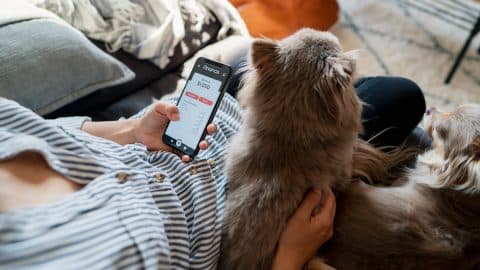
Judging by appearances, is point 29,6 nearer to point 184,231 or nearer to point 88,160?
point 88,160

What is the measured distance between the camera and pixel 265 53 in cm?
95

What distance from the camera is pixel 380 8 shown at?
2521mm

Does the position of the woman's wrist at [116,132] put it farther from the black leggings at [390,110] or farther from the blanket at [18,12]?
the black leggings at [390,110]

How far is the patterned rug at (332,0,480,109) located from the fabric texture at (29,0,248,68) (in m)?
1.02

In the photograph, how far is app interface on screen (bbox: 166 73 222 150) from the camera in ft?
3.69

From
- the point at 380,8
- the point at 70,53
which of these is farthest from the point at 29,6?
the point at 380,8

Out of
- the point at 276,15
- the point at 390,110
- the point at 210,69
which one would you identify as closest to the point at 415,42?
the point at 276,15

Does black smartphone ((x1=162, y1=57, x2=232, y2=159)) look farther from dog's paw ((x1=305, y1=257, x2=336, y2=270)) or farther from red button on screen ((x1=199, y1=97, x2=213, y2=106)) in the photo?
dog's paw ((x1=305, y1=257, x2=336, y2=270))

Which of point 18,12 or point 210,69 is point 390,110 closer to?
point 210,69

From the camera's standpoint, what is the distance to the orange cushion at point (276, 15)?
1995mm

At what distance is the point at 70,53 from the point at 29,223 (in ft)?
2.07

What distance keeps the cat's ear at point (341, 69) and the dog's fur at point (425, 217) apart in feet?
1.04

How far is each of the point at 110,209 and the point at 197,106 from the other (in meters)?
0.45

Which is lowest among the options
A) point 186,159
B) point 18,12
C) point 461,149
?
point 186,159
